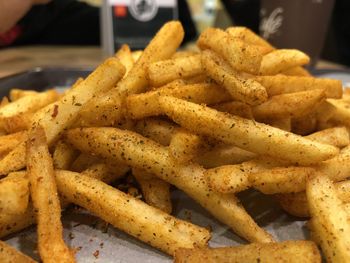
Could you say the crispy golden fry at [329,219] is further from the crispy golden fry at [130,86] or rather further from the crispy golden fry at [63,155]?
the crispy golden fry at [63,155]

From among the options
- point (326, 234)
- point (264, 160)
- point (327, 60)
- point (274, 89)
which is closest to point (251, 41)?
point (274, 89)

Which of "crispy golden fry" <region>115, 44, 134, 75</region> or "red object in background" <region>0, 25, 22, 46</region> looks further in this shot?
"red object in background" <region>0, 25, 22, 46</region>

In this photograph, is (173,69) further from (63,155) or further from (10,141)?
(10,141)

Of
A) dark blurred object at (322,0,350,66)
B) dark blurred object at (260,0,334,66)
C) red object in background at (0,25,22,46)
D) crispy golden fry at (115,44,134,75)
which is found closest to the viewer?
crispy golden fry at (115,44,134,75)

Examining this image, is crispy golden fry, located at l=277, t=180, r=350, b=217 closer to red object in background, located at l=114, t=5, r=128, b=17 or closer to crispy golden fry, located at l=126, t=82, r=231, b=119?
crispy golden fry, located at l=126, t=82, r=231, b=119

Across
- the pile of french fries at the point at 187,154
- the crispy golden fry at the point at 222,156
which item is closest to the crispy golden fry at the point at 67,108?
the pile of french fries at the point at 187,154

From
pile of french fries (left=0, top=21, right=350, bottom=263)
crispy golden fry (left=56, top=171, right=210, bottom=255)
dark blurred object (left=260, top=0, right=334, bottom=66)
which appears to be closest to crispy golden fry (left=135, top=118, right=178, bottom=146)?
pile of french fries (left=0, top=21, right=350, bottom=263)

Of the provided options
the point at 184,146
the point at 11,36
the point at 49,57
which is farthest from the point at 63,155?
the point at 11,36

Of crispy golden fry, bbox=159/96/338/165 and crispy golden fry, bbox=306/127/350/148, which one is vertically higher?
crispy golden fry, bbox=159/96/338/165
